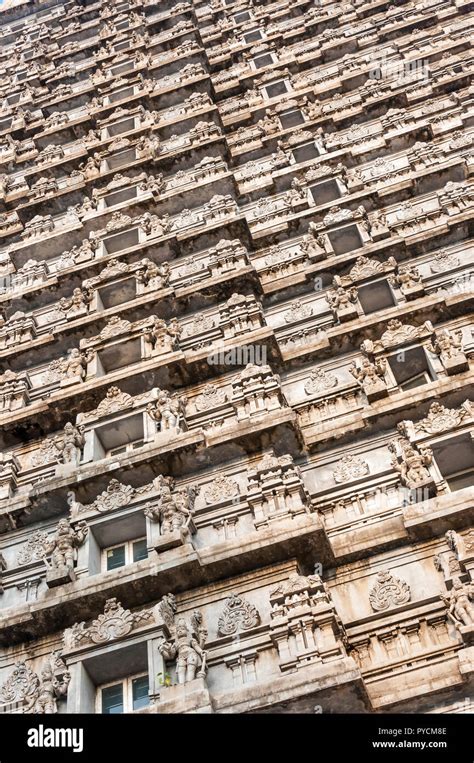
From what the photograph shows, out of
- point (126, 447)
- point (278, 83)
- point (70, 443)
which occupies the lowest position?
point (70, 443)

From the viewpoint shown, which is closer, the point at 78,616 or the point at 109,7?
the point at 78,616

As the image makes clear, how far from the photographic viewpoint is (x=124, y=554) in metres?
14.9

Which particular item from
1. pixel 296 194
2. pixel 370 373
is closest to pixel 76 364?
pixel 370 373

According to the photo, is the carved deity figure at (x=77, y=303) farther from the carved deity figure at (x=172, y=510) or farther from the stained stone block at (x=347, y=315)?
the carved deity figure at (x=172, y=510)

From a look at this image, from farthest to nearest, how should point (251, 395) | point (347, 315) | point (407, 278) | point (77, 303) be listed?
1. point (77, 303)
2. point (407, 278)
3. point (347, 315)
4. point (251, 395)

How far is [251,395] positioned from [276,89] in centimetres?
1804

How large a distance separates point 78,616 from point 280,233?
1190 cm

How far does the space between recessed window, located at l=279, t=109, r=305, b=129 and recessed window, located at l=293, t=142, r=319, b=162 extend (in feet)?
7.71

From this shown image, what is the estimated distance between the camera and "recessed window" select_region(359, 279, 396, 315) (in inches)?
747

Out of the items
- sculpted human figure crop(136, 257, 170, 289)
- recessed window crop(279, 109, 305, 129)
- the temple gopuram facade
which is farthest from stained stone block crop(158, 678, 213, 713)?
recessed window crop(279, 109, 305, 129)

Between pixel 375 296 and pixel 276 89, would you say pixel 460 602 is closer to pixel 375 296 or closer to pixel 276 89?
pixel 375 296

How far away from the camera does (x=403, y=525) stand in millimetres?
13273

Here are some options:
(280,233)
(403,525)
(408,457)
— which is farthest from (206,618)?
(280,233)
